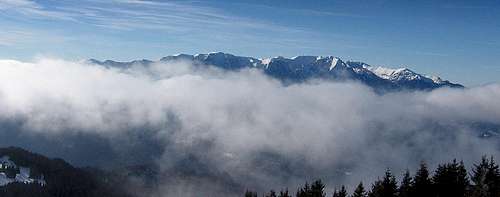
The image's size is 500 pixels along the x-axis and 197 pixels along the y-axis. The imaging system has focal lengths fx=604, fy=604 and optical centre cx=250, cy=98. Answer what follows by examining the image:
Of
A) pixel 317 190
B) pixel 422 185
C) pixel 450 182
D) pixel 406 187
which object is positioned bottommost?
pixel 317 190

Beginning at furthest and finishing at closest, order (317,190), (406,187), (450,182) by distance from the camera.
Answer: (317,190), (406,187), (450,182)

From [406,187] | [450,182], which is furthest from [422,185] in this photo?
[450,182]

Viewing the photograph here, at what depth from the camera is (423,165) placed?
67375mm

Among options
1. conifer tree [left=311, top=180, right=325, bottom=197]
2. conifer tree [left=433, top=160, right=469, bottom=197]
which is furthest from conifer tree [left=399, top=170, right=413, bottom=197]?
conifer tree [left=311, top=180, right=325, bottom=197]

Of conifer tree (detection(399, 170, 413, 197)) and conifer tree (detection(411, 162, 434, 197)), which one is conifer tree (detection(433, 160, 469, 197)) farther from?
conifer tree (detection(399, 170, 413, 197))

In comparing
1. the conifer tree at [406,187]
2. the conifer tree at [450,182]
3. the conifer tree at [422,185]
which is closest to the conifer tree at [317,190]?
the conifer tree at [406,187]

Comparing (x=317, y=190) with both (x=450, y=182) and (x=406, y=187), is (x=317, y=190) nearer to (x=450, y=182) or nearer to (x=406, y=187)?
(x=406, y=187)

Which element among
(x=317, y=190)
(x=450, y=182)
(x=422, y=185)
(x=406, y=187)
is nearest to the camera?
(x=450, y=182)

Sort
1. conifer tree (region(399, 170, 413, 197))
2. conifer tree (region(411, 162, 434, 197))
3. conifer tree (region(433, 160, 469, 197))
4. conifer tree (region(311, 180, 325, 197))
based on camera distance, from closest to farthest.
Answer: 1. conifer tree (region(433, 160, 469, 197))
2. conifer tree (region(411, 162, 434, 197))
3. conifer tree (region(399, 170, 413, 197))
4. conifer tree (region(311, 180, 325, 197))

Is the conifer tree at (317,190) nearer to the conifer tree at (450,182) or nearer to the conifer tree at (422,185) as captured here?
the conifer tree at (422,185)

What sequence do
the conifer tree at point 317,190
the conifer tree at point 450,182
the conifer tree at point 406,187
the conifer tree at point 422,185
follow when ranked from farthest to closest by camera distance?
1. the conifer tree at point 317,190
2. the conifer tree at point 406,187
3. the conifer tree at point 422,185
4. the conifer tree at point 450,182

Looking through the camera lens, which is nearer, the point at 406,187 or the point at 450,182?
the point at 450,182

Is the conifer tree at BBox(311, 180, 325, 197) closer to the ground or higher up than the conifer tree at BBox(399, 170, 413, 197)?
closer to the ground

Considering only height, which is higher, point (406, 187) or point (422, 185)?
point (422, 185)
